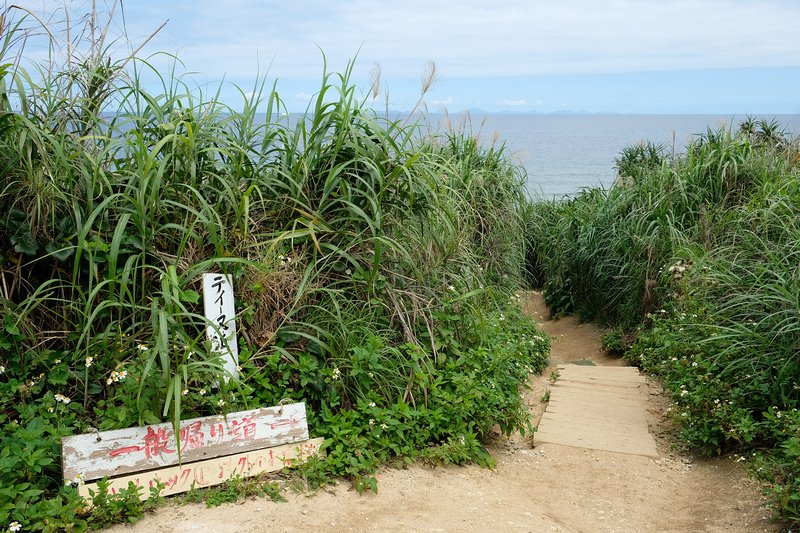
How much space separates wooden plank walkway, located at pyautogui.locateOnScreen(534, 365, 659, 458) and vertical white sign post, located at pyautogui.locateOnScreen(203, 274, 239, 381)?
221cm

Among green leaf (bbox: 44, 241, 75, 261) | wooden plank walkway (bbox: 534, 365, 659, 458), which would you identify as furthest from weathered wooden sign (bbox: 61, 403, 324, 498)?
wooden plank walkway (bbox: 534, 365, 659, 458)

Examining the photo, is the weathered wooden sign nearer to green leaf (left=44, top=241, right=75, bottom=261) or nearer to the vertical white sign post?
the vertical white sign post

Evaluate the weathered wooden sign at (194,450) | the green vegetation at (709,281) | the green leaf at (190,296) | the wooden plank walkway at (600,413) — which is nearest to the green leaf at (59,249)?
the green leaf at (190,296)

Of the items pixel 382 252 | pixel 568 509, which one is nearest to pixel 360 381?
pixel 382 252

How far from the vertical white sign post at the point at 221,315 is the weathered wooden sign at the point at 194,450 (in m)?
0.30

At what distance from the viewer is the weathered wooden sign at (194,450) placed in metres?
2.66

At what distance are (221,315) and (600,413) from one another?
3100mm

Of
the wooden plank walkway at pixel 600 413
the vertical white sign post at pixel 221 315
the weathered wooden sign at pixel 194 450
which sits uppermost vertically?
the vertical white sign post at pixel 221 315

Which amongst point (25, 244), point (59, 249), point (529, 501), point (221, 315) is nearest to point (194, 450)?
point (221, 315)

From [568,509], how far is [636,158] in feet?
30.5

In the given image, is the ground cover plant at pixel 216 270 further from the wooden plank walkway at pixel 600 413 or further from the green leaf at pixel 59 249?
the wooden plank walkway at pixel 600 413

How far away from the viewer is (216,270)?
131 inches

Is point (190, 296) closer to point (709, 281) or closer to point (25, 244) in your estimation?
point (25, 244)

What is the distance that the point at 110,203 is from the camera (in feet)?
10.3
